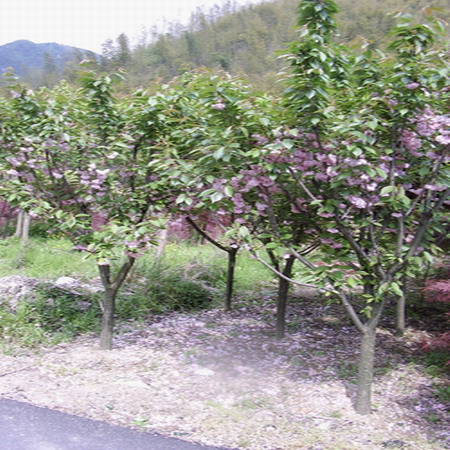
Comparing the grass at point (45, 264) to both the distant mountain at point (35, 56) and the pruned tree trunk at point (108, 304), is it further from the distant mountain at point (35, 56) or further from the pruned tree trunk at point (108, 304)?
the distant mountain at point (35, 56)

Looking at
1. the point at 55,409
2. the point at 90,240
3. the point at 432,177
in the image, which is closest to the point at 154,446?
the point at 55,409

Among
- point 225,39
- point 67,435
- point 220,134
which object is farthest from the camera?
point 225,39

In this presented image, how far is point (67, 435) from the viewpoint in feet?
8.30

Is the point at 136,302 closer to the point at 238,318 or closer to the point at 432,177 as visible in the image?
the point at 238,318

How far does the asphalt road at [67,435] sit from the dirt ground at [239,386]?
99 millimetres

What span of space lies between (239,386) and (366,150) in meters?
2.04

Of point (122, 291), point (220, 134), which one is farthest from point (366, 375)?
point (122, 291)

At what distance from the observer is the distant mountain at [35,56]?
17.7 metres

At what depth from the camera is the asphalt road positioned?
2.44 m

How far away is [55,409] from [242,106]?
2.38 metres

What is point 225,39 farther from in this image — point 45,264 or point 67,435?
point 67,435

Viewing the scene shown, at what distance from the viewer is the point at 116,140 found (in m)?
3.49

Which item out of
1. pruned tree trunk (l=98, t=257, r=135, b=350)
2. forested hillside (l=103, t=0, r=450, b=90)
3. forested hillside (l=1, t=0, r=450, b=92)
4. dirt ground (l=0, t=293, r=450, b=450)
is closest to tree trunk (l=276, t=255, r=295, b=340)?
dirt ground (l=0, t=293, r=450, b=450)

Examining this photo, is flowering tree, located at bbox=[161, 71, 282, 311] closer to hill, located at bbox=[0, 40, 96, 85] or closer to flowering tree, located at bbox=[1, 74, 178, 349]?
flowering tree, located at bbox=[1, 74, 178, 349]
